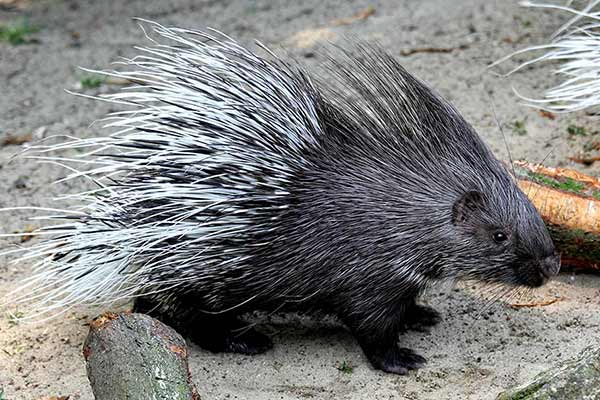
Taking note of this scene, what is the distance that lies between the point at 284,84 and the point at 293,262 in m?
0.64

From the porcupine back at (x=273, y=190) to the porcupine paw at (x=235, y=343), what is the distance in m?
0.22

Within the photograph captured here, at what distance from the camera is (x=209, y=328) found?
3.36m

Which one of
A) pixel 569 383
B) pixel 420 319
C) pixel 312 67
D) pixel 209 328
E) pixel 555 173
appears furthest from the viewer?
pixel 312 67

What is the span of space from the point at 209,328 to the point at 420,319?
0.85 m

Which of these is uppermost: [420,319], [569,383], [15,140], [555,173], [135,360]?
[555,173]

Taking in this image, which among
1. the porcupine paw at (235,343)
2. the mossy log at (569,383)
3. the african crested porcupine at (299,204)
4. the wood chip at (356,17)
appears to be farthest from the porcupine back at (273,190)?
the wood chip at (356,17)

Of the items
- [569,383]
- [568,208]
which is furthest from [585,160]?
[569,383]

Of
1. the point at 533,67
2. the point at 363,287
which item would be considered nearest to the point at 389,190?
the point at 363,287

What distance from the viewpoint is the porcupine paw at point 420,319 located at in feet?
11.6

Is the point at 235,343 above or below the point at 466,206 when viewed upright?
below

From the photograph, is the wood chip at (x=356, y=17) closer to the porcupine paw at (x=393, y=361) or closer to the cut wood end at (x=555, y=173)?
the cut wood end at (x=555, y=173)

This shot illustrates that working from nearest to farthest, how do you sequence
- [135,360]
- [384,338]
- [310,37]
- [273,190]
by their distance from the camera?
[135,360] → [273,190] → [384,338] → [310,37]

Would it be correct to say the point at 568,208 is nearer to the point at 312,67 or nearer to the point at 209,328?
the point at 209,328

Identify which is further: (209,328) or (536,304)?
(536,304)
